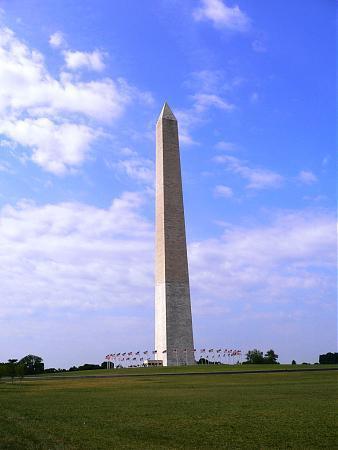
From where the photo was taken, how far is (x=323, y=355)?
2670 inches

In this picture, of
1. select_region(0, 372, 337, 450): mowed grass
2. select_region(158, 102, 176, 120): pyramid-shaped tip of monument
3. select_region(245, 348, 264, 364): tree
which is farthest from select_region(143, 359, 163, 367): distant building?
select_region(0, 372, 337, 450): mowed grass

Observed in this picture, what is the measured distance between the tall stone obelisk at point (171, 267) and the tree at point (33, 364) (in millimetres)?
12805

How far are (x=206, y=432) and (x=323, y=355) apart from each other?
59893 mm

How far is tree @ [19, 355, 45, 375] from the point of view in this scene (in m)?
56.9

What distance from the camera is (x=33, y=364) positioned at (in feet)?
199

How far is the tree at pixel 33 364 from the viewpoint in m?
56.9

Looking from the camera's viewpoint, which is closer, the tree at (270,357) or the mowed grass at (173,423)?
the mowed grass at (173,423)

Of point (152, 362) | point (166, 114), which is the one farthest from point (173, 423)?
point (166, 114)

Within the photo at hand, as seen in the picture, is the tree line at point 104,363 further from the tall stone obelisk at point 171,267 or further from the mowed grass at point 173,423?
the mowed grass at point 173,423

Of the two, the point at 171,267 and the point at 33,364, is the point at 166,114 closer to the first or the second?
the point at 171,267

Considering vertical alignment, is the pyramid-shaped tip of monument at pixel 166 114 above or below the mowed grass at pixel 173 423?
above

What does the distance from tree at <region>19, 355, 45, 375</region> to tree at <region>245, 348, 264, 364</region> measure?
22209 mm

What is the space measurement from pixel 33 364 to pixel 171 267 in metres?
19.2

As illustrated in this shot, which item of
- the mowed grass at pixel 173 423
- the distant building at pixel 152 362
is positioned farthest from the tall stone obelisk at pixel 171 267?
the mowed grass at pixel 173 423
